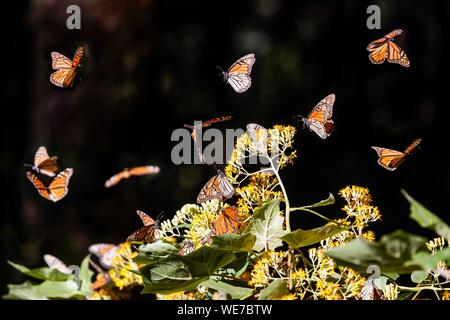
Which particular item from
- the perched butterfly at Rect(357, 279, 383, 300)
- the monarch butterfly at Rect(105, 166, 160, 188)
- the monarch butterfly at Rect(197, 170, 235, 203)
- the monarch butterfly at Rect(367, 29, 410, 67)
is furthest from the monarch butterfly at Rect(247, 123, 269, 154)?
the monarch butterfly at Rect(105, 166, 160, 188)

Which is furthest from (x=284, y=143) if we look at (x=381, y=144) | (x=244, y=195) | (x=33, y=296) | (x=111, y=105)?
(x=111, y=105)

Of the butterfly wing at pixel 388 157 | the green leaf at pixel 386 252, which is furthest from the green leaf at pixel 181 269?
the butterfly wing at pixel 388 157

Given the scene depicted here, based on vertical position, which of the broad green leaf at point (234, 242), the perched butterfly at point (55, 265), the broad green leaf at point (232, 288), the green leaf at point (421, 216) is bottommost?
the perched butterfly at point (55, 265)

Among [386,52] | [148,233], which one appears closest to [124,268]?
[148,233]

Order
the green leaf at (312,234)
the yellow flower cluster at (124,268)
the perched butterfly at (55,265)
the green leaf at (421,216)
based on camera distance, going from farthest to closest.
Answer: the perched butterfly at (55,265)
the yellow flower cluster at (124,268)
the green leaf at (312,234)
the green leaf at (421,216)

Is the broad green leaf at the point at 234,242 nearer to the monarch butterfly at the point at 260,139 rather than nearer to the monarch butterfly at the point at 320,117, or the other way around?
the monarch butterfly at the point at 260,139
